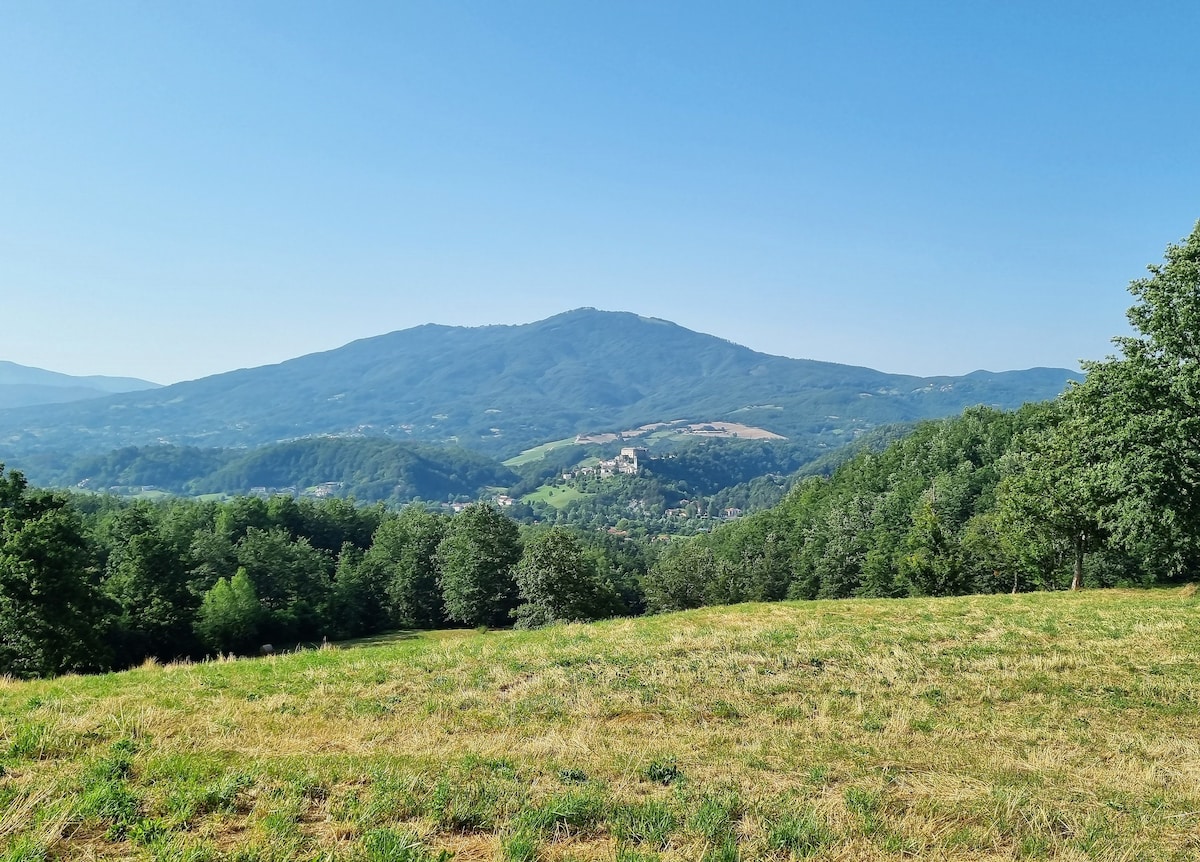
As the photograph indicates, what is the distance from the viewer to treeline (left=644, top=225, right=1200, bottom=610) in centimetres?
2327

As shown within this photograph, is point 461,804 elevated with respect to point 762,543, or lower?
elevated

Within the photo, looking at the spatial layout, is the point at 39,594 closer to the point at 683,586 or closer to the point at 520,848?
the point at 520,848

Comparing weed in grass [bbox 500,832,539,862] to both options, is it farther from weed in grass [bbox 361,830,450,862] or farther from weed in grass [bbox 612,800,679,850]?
weed in grass [bbox 612,800,679,850]

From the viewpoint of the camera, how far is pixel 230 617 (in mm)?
53719

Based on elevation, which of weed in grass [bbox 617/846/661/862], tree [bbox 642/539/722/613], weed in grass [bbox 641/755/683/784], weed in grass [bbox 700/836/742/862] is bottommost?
tree [bbox 642/539/722/613]

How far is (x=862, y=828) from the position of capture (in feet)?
26.2

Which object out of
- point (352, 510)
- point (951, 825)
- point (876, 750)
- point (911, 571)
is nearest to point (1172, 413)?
point (876, 750)

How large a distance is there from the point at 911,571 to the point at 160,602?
55.9 metres

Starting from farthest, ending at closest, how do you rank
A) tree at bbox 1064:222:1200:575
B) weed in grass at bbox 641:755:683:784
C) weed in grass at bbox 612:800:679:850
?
tree at bbox 1064:222:1200:575 → weed in grass at bbox 641:755:683:784 → weed in grass at bbox 612:800:679:850

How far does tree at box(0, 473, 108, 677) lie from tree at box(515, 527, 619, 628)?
30648 millimetres

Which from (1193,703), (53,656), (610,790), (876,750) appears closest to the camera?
(610,790)

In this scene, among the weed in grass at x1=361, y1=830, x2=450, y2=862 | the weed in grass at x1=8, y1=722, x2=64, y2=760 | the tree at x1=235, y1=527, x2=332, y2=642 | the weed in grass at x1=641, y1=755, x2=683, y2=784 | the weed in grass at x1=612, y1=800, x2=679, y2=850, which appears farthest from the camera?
the tree at x1=235, y1=527, x2=332, y2=642

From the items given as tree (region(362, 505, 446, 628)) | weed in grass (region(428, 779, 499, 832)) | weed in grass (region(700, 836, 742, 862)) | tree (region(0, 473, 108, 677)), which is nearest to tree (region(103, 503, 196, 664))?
tree (region(0, 473, 108, 677))

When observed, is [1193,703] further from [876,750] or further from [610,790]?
[610,790]
